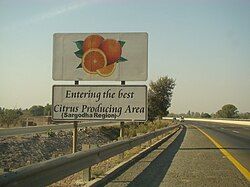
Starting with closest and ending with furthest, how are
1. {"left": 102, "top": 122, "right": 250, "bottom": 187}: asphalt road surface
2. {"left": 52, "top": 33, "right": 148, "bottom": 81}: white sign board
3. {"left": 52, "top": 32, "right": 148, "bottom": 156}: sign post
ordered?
{"left": 102, "top": 122, "right": 250, "bottom": 187}: asphalt road surface < {"left": 52, "top": 32, "right": 148, "bottom": 156}: sign post < {"left": 52, "top": 33, "right": 148, "bottom": 81}: white sign board

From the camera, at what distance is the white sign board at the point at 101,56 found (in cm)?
1518

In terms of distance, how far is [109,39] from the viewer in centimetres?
1531

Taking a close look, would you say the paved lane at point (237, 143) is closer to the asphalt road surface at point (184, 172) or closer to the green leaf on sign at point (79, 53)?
the asphalt road surface at point (184, 172)

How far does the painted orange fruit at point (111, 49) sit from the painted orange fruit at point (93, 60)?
0.16 metres

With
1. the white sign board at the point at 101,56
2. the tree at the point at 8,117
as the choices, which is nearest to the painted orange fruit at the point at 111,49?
the white sign board at the point at 101,56

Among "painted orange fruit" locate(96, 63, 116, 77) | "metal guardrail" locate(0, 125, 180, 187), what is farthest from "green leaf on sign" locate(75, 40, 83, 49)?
"metal guardrail" locate(0, 125, 180, 187)

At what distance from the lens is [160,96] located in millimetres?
58750

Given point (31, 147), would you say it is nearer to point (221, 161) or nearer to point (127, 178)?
point (221, 161)

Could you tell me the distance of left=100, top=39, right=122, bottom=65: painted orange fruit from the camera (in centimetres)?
1532

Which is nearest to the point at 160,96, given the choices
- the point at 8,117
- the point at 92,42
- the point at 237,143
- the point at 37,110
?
the point at 8,117

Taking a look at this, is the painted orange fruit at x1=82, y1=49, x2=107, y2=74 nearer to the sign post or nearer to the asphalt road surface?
the sign post

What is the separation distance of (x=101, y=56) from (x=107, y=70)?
22.2 inches

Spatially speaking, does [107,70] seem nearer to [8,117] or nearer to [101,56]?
[101,56]

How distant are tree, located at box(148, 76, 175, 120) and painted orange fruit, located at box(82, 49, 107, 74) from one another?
133ft
